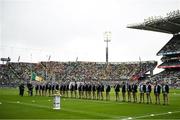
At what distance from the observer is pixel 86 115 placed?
18531 mm

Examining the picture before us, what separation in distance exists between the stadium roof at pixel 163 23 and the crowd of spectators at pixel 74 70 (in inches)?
505

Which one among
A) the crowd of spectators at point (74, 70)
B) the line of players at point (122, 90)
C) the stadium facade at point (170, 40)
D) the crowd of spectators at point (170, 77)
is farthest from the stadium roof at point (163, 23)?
the line of players at point (122, 90)

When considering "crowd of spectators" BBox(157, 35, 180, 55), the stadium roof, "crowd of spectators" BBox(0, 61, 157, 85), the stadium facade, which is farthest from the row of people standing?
"crowd of spectators" BBox(157, 35, 180, 55)

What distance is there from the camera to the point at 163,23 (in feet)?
217

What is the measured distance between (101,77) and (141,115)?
2520 inches

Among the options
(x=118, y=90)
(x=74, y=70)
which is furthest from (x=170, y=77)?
(x=118, y=90)

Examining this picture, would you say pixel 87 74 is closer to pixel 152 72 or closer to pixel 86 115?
pixel 152 72

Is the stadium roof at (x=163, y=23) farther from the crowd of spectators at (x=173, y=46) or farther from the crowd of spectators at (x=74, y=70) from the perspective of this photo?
the crowd of spectators at (x=74, y=70)

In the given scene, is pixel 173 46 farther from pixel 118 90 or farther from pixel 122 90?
pixel 122 90

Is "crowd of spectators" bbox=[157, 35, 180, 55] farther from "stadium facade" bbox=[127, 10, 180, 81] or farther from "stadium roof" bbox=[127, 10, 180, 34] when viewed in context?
"stadium roof" bbox=[127, 10, 180, 34]

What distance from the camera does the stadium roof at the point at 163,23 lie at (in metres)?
62.3

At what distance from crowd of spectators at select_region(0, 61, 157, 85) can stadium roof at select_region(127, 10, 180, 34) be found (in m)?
12.8

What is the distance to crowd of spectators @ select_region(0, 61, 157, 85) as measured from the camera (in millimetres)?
78250

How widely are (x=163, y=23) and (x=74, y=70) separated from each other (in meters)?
28.3
